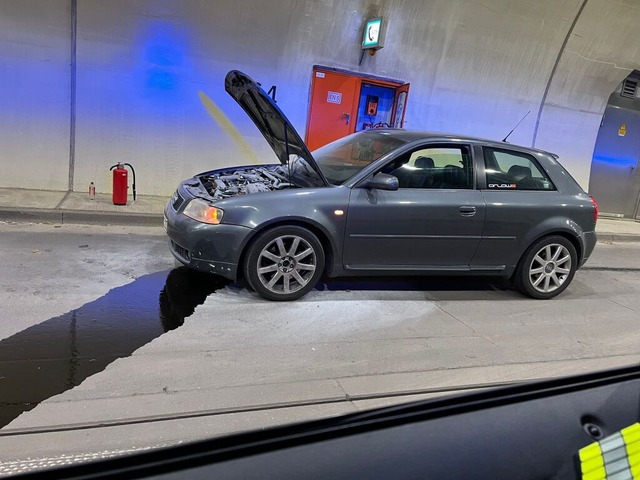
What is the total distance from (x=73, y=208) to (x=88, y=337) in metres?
3.96

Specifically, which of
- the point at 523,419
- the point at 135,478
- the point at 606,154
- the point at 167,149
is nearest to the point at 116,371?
the point at 135,478

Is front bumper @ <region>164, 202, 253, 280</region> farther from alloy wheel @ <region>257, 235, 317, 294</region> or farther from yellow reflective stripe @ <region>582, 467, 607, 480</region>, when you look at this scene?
yellow reflective stripe @ <region>582, 467, 607, 480</region>

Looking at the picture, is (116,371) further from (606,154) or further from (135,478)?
(606,154)

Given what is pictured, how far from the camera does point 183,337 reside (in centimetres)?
380

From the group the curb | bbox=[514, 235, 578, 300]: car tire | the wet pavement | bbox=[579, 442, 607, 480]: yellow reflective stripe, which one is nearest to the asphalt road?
the wet pavement

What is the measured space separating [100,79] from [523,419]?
8.55m

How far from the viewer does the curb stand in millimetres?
6680

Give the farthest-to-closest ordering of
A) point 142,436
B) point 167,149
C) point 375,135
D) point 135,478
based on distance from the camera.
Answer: point 167,149, point 375,135, point 142,436, point 135,478

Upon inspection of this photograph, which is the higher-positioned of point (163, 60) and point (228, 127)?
point (163, 60)

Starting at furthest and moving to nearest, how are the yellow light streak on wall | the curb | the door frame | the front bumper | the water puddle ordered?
the door frame, the yellow light streak on wall, the curb, the front bumper, the water puddle

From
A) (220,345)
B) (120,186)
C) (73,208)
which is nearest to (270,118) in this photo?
(220,345)

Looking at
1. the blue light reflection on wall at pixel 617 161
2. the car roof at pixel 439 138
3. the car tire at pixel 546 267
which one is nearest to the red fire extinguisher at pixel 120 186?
the car roof at pixel 439 138

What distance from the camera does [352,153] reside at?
5285mm

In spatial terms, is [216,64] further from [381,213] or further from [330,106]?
[381,213]
